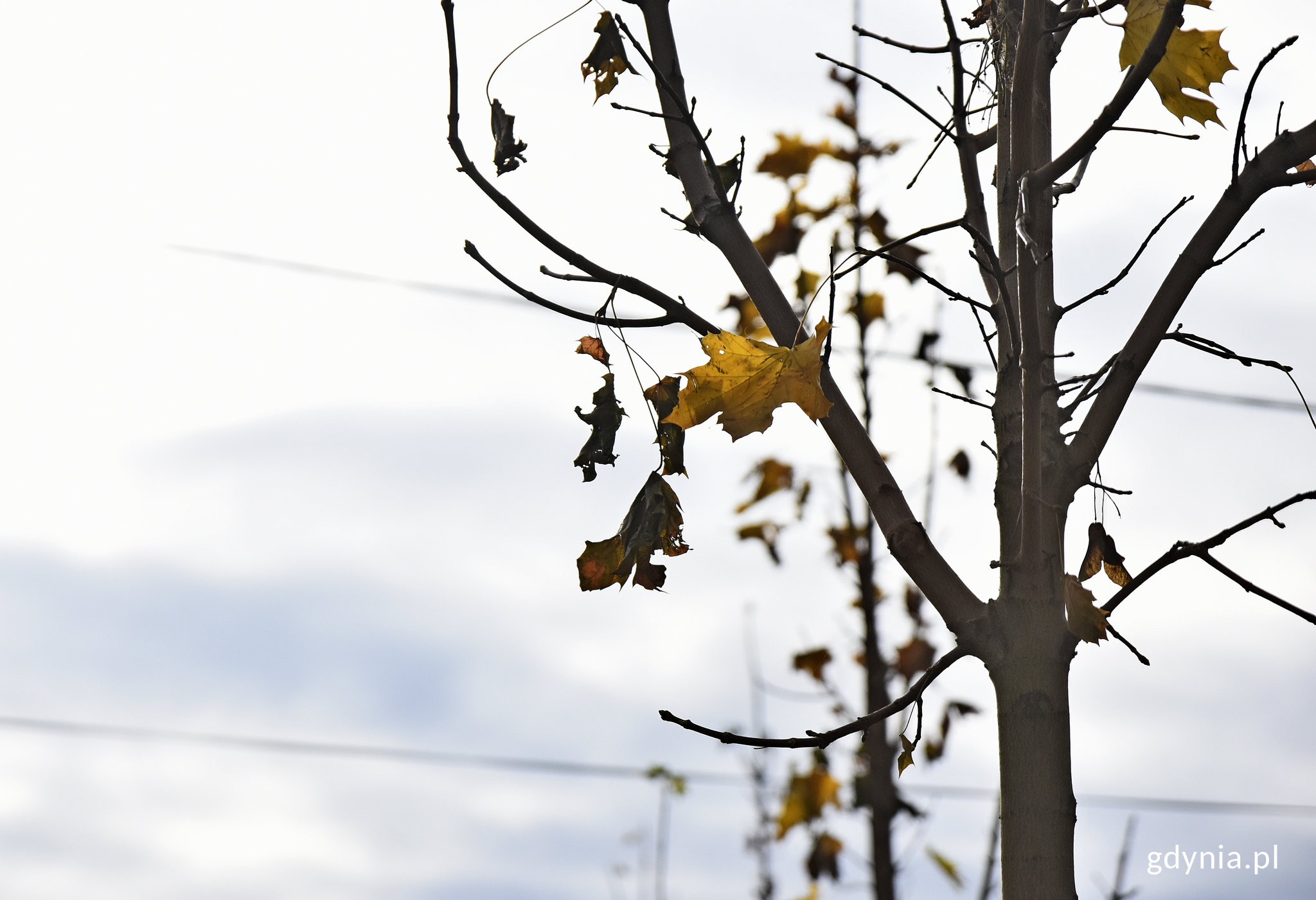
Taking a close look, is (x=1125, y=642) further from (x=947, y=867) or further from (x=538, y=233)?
(x=947, y=867)

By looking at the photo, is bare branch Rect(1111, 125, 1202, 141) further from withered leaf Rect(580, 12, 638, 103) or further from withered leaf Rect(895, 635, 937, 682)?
withered leaf Rect(895, 635, 937, 682)

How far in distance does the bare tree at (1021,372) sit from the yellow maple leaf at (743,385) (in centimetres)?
6

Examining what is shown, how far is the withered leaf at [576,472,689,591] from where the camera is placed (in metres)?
1.49

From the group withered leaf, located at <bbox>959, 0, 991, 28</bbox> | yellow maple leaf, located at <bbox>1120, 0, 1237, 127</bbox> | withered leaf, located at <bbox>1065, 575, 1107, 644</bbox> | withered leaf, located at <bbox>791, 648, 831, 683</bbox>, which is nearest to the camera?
withered leaf, located at <bbox>1065, 575, 1107, 644</bbox>

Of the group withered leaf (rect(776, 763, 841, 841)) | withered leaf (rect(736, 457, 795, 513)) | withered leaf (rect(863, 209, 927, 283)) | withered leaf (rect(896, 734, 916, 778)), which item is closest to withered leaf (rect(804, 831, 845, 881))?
withered leaf (rect(776, 763, 841, 841))

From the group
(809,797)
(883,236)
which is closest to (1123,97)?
(883,236)

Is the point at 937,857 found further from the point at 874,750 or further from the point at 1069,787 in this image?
the point at 1069,787

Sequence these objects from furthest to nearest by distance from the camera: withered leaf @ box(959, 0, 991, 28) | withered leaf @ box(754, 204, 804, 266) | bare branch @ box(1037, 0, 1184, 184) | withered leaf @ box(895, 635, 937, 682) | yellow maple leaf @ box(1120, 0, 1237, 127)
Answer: withered leaf @ box(754, 204, 804, 266) < withered leaf @ box(895, 635, 937, 682) < withered leaf @ box(959, 0, 991, 28) < yellow maple leaf @ box(1120, 0, 1237, 127) < bare branch @ box(1037, 0, 1184, 184)

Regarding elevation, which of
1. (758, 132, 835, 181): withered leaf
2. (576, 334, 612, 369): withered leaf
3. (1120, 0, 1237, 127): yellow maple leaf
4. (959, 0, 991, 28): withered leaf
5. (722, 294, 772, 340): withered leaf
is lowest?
(576, 334, 612, 369): withered leaf

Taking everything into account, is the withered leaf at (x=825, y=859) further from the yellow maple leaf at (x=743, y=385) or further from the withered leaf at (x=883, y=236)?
the yellow maple leaf at (x=743, y=385)

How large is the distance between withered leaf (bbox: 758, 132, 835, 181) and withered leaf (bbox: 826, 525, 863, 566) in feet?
5.48

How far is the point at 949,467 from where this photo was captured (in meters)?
4.68

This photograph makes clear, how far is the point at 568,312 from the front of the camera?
1.59 meters

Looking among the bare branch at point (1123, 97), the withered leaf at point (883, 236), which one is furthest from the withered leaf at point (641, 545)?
the withered leaf at point (883, 236)
